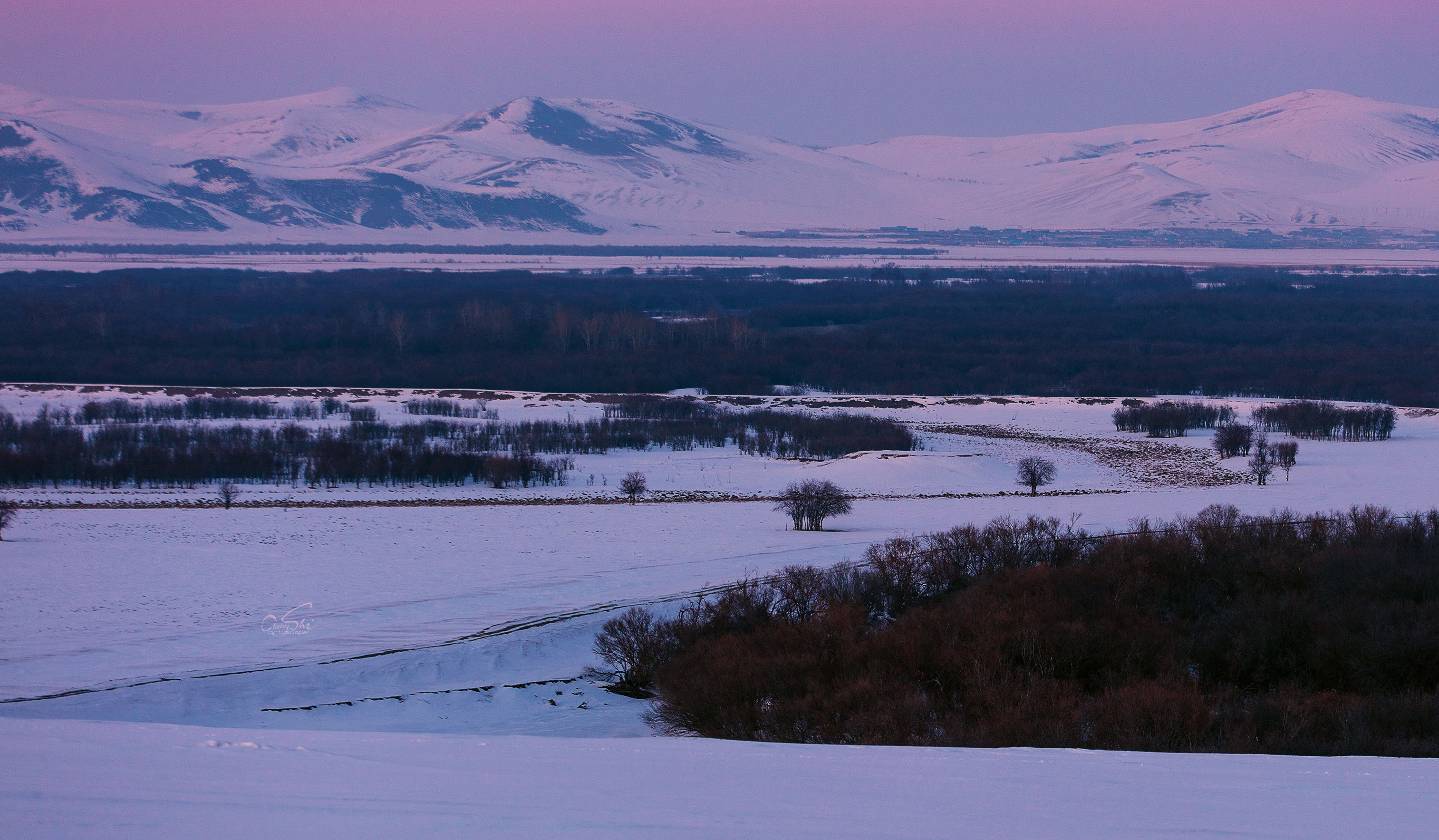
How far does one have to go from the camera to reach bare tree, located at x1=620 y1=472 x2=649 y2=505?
34.6 meters

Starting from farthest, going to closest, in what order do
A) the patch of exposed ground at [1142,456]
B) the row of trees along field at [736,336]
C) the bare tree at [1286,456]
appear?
the row of trees along field at [736,336]
the bare tree at [1286,456]
the patch of exposed ground at [1142,456]

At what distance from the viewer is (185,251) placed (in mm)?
186125

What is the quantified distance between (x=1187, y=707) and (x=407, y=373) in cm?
6618

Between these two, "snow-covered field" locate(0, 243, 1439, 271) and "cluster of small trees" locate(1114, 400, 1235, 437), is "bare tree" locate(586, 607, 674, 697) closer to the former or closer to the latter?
"cluster of small trees" locate(1114, 400, 1235, 437)

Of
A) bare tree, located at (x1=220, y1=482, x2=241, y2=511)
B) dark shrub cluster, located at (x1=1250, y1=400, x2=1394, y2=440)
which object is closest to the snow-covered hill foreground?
bare tree, located at (x1=220, y1=482, x2=241, y2=511)

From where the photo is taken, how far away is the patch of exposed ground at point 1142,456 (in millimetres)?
37656

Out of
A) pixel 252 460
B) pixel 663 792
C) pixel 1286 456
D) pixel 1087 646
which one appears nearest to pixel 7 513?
pixel 252 460

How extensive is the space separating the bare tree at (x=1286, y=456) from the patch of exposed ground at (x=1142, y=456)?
4.35ft

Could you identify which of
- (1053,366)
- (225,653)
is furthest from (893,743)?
(1053,366)

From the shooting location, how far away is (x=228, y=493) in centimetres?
3322

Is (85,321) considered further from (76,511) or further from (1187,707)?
(1187,707)

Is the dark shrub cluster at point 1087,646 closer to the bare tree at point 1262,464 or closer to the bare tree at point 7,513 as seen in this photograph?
the bare tree at point 1262,464

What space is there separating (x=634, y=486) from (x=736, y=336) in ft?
161

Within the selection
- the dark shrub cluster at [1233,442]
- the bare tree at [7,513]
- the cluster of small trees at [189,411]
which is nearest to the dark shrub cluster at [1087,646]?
the bare tree at [7,513]
